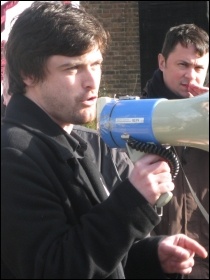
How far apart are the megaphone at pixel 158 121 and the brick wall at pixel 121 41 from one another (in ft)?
22.6

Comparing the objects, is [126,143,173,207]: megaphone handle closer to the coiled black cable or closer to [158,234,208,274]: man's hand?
the coiled black cable

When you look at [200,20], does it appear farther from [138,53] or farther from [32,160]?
[32,160]

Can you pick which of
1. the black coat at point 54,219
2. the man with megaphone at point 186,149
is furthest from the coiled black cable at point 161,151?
the man with megaphone at point 186,149

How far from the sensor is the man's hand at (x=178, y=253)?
194 cm

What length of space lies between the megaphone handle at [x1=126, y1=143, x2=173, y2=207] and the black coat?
0.11 feet

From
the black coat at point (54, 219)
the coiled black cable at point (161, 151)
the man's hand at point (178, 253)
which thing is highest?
the coiled black cable at point (161, 151)

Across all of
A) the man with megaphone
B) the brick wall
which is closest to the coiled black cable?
the man with megaphone

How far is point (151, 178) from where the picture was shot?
176cm

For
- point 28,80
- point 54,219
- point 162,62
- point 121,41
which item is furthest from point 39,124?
point 121,41

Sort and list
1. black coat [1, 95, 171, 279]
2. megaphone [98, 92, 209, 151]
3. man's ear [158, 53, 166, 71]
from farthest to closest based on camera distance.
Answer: man's ear [158, 53, 166, 71], megaphone [98, 92, 209, 151], black coat [1, 95, 171, 279]

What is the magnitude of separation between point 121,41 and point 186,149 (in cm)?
605

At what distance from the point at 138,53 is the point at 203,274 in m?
6.07

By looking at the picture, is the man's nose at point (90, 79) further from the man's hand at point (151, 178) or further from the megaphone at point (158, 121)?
the man's hand at point (151, 178)

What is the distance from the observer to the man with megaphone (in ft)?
10.3
